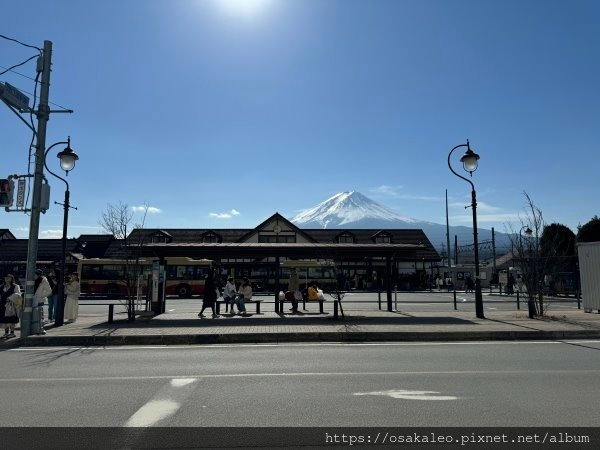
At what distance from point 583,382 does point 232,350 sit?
671cm

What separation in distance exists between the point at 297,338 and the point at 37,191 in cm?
786

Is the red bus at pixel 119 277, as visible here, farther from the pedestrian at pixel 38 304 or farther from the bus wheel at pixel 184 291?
the pedestrian at pixel 38 304

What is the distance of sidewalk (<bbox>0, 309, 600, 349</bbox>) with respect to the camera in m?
12.0

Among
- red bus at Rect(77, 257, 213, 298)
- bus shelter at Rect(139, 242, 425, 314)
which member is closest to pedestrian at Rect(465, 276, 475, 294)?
red bus at Rect(77, 257, 213, 298)

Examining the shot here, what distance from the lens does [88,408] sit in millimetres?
5883

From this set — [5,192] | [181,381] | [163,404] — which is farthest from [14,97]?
[163,404]

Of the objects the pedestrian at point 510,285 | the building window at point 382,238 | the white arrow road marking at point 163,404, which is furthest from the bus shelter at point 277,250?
the building window at point 382,238

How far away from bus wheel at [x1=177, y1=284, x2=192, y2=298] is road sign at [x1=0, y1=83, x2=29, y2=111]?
74.9 feet

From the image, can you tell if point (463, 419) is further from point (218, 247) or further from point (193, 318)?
point (218, 247)

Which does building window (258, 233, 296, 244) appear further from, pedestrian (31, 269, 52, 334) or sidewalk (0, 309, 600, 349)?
pedestrian (31, 269, 52, 334)

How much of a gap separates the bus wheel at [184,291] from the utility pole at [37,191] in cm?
2160

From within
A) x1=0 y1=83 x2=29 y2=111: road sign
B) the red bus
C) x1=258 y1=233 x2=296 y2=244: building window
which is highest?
x1=258 y1=233 x2=296 y2=244: building window

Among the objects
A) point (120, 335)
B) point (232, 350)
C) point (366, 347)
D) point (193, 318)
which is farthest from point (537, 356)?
point (193, 318)

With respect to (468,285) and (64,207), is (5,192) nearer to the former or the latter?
(64,207)
